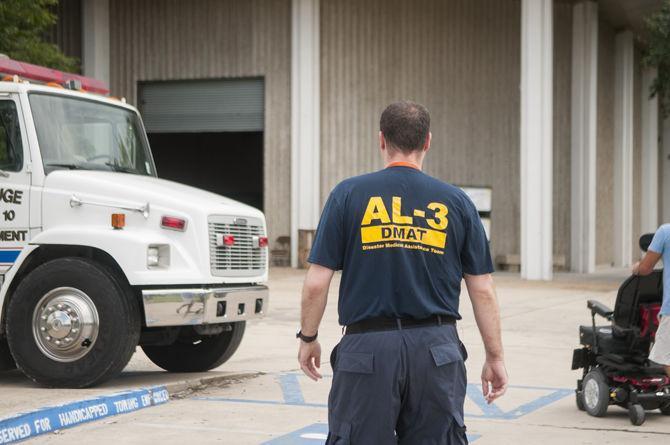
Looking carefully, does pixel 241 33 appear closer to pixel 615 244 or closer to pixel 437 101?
pixel 437 101

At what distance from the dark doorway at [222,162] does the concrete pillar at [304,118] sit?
1430 cm

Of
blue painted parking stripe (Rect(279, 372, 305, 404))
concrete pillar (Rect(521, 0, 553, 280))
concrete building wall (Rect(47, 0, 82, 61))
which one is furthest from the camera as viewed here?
concrete building wall (Rect(47, 0, 82, 61))

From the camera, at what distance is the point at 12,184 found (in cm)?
A: 1058

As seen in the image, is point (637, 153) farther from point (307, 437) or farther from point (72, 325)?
point (307, 437)

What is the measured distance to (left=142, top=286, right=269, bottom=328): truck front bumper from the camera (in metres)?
10.1

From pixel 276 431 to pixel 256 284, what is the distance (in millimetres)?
2935

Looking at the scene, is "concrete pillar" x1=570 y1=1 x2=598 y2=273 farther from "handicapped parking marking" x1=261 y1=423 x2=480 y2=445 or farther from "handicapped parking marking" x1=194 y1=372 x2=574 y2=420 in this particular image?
"handicapped parking marking" x1=261 y1=423 x2=480 y2=445

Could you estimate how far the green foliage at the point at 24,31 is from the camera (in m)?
22.0

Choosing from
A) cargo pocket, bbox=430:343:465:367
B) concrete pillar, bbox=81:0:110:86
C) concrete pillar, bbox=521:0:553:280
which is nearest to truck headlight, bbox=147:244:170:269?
cargo pocket, bbox=430:343:465:367

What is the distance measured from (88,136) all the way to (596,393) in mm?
5277

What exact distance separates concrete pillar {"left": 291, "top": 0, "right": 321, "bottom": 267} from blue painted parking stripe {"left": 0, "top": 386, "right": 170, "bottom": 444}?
2371 cm

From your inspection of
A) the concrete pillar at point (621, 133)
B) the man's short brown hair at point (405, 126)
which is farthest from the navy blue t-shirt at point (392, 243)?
the concrete pillar at point (621, 133)

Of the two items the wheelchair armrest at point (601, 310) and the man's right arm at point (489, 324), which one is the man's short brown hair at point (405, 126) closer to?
the man's right arm at point (489, 324)

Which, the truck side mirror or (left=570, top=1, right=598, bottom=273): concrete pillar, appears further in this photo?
(left=570, top=1, right=598, bottom=273): concrete pillar
